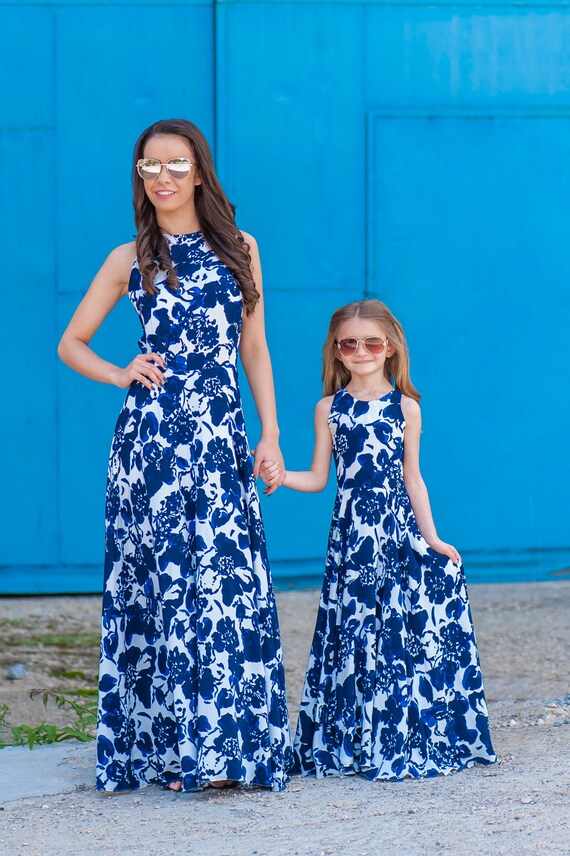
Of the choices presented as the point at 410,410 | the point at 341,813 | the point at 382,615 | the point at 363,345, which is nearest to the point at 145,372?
the point at 363,345

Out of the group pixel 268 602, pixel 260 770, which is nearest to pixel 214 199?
pixel 268 602

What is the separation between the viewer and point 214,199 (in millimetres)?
3281

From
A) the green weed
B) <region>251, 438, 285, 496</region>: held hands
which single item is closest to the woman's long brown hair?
<region>251, 438, 285, 496</region>: held hands

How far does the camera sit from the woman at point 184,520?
3.15 meters

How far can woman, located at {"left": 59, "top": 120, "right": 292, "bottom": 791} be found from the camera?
3.15m

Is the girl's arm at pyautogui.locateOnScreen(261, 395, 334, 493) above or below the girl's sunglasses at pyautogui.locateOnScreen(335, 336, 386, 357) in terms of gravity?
below

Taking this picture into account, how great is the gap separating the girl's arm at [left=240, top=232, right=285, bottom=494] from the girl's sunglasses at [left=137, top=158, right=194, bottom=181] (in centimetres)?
26

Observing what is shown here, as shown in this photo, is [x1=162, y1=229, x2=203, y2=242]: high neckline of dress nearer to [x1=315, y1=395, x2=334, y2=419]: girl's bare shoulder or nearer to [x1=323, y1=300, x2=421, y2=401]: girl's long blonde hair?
[x1=323, y1=300, x2=421, y2=401]: girl's long blonde hair

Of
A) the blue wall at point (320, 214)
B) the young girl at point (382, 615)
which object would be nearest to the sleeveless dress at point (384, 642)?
the young girl at point (382, 615)

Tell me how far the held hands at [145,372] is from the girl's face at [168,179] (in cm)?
40

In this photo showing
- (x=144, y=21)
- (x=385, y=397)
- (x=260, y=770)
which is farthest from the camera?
(x=144, y=21)

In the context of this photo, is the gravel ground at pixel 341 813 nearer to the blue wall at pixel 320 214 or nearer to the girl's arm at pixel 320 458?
the girl's arm at pixel 320 458

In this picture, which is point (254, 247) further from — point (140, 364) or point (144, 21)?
point (144, 21)

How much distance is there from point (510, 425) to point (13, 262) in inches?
97.3
